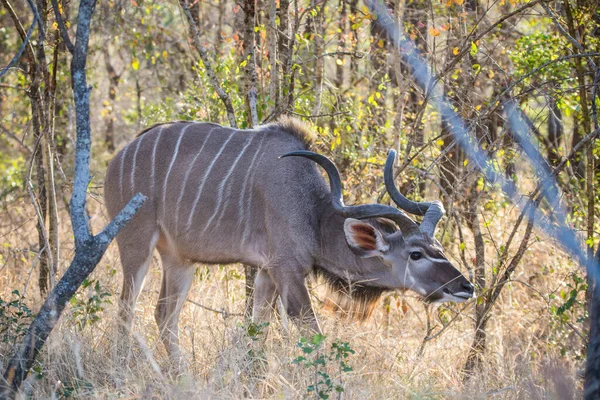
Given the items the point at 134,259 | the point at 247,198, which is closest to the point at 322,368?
the point at 247,198

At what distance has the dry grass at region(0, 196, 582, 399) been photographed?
3.22 m

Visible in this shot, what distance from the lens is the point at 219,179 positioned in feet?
15.3

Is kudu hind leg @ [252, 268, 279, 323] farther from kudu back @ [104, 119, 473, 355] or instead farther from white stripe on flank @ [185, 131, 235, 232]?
white stripe on flank @ [185, 131, 235, 232]

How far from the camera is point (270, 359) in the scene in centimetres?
351

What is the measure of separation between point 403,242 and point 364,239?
0.70 feet

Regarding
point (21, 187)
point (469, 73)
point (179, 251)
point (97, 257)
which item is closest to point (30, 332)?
point (97, 257)

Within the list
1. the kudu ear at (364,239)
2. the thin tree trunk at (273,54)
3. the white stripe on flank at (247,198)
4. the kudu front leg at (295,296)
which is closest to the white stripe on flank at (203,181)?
the white stripe on flank at (247,198)

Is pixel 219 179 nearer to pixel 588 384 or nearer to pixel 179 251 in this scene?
pixel 179 251

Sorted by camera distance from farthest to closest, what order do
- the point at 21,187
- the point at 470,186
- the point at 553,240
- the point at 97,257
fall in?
the point at 21,187 → the point at 470,186 → the point at 553,240 → the point at 97,257

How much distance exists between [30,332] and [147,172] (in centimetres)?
166

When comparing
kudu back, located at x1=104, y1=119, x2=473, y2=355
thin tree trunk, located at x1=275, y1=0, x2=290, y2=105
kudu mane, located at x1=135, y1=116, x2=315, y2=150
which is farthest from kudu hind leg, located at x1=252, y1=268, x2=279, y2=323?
thin tree trunk, located at x1=275, y1=0, x2=290, y2=105

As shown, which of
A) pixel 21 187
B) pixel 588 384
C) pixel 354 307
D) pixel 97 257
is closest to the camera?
pixel 588 384

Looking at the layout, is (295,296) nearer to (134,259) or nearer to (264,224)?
(264,224)

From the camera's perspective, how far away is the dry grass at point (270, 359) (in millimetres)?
3221
